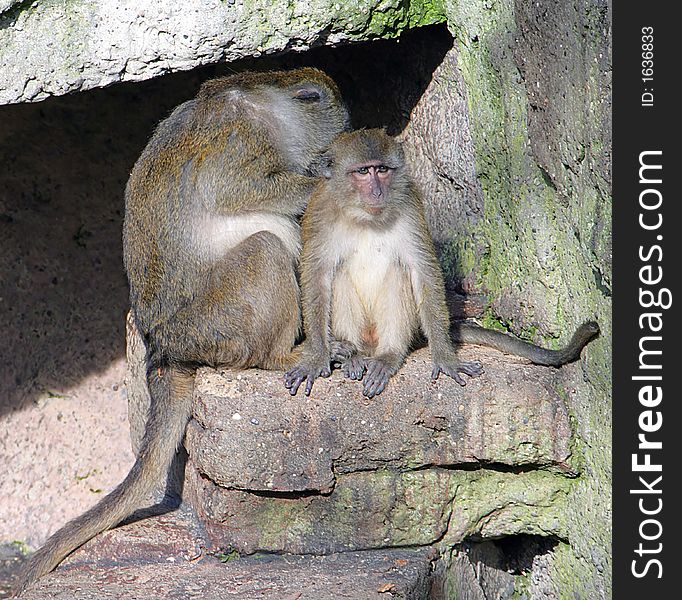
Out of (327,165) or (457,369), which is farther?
(327,165)

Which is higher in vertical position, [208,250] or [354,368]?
[208,250]

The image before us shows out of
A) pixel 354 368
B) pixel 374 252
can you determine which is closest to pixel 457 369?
pixel 354 368

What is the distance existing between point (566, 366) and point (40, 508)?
3856mm

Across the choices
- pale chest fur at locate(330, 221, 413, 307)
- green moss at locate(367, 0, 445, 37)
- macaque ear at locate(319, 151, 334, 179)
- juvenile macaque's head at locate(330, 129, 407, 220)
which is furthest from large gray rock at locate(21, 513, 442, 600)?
green moss at locate(367, 0, 445, 37)

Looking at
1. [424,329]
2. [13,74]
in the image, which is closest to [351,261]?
[424,329]

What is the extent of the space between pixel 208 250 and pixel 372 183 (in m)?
0.88

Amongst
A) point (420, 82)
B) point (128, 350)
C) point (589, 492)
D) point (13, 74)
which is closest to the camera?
point (589, 492)

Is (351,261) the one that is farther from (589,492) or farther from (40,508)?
(40,508)

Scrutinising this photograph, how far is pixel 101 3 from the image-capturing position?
482 centimetres

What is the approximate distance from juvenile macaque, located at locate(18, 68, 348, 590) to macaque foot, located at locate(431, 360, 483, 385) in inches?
27.3

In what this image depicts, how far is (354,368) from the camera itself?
4809mm

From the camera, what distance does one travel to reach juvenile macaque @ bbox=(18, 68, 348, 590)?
4.88 metres

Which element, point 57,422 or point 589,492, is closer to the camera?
point 589,492

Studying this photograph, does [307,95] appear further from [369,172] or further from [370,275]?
[370,275]
